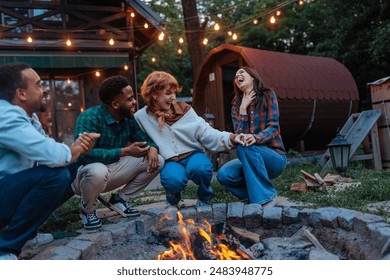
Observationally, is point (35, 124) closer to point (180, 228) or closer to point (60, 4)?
point (180, 228)

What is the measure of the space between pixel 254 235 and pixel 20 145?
1573 mm

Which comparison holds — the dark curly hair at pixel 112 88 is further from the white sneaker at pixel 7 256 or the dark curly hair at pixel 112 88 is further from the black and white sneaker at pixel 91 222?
the white sneaker at pixel 7 256

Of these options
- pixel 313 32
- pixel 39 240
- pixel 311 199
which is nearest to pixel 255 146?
pixel 311 199

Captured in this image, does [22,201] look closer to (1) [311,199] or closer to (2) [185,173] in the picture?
(2) [185,173]

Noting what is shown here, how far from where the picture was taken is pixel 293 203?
3.44 metres

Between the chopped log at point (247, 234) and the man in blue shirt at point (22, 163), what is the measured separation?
4.02ft

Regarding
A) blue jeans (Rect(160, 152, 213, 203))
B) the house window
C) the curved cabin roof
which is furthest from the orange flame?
the house window

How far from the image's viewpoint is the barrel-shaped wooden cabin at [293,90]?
703 cm

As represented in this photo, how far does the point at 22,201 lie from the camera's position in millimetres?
2160

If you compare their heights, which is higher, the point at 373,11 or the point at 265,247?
the point at 373,11

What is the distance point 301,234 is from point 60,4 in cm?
828

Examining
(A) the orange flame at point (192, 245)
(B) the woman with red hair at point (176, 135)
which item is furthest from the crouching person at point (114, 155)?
(A) the orange flame at point (192, 245)

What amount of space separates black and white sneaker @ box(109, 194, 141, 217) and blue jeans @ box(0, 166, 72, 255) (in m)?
1.02
